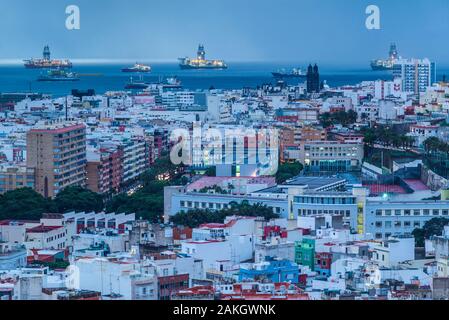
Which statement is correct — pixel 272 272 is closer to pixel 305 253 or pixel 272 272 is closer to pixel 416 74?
pixel 305 253

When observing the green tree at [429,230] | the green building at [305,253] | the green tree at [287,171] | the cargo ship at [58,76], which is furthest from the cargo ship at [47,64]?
the green building at [305,253]

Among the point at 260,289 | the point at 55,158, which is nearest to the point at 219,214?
the point at 55,158

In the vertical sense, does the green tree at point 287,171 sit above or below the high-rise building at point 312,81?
below

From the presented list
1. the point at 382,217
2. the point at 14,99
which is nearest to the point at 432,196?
the point at 382,217

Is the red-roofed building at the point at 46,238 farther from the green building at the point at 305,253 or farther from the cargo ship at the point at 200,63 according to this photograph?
the cargo ship at the point at 200,63

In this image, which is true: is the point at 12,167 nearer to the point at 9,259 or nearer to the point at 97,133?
the point at 97,133

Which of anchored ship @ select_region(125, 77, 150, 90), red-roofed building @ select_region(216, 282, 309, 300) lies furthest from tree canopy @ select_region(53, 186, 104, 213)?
anchored ship @ select_region(125, 77, 150, 90)
